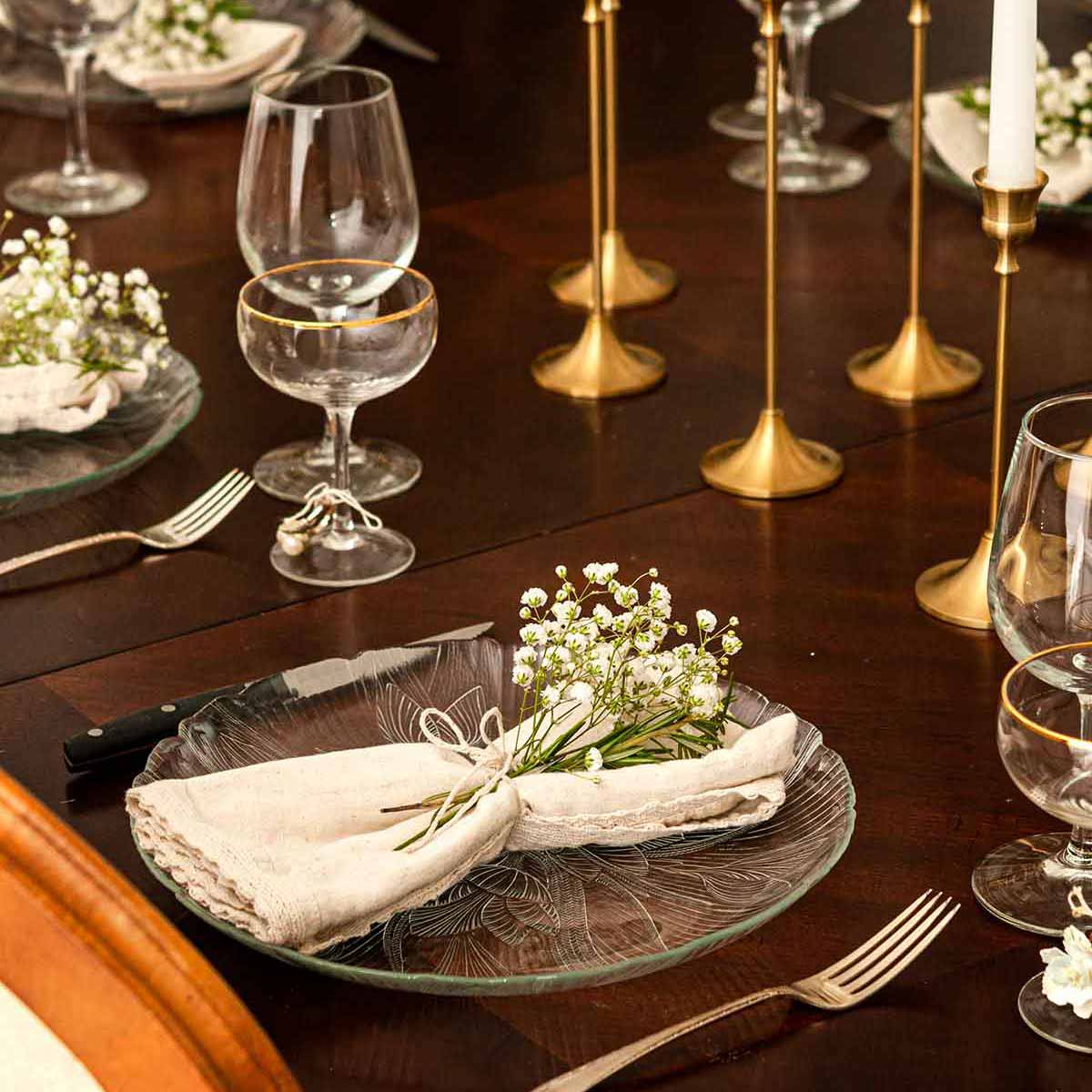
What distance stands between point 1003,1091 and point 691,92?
1.72m

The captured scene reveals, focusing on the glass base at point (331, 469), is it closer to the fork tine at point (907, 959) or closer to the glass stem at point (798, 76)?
the fork tine at point (907, 959)

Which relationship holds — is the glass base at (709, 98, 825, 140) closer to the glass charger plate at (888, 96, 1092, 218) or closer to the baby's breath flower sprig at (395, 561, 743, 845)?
the glass charger plate at (888, 96, 1092, 218)

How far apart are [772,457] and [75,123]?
1.00m

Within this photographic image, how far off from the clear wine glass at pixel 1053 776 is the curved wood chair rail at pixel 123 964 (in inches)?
14.3

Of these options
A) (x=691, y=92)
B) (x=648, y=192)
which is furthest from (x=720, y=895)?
(x=691, y=92)

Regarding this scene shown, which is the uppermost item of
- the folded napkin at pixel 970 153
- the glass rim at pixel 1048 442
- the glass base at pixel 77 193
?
the glass rim at pixel 1048 442

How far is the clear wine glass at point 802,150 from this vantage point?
2.05 metres

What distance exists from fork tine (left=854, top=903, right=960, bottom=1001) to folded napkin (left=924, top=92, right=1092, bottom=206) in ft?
3.37

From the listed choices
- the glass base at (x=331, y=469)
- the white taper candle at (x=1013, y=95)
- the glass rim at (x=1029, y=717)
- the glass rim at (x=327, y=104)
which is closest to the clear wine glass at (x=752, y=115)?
the glass rim at (x=327, y=104)

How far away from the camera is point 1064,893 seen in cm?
92

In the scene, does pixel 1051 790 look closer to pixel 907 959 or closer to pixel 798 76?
pixel 907 959

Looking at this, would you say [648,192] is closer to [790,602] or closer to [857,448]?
[857,448]

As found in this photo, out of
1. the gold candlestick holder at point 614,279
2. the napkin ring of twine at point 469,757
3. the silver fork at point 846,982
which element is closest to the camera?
the silver fork at point 846,982

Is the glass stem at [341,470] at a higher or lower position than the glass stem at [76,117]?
lower
